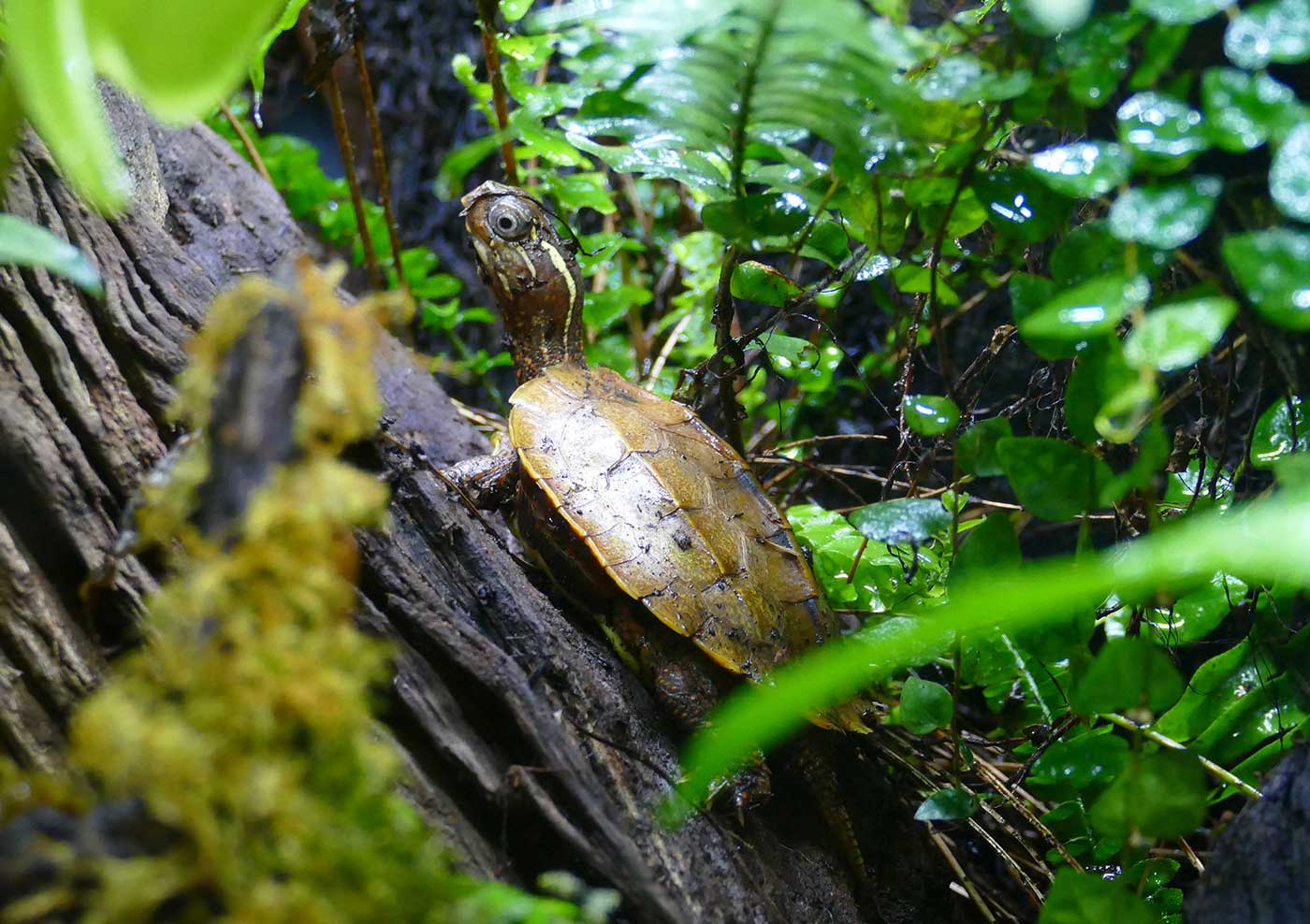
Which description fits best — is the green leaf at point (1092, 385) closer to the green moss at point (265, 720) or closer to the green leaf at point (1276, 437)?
the green leaf at point (1276, 437)

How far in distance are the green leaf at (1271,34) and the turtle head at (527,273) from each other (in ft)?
6.29

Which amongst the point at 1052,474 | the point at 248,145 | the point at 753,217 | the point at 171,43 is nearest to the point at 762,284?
the point at 753,217

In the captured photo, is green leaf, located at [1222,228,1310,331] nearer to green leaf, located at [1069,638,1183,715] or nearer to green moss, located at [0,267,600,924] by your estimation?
green leaf, located at [1069,638,1183,715]

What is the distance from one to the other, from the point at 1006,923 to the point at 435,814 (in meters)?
1.38

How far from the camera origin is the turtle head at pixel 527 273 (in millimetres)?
2705

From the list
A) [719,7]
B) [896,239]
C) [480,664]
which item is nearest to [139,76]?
[719,7]

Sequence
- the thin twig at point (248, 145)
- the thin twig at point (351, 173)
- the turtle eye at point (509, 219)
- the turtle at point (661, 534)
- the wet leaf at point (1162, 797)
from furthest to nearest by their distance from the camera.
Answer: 1. the thin twig at point (248, 145)
2. the thin twig at point (351, 173)
3. the turtle eye at point (509, 219)
4. the turtle at point (661, 534)
5. the wet leaf at point (1162, 797)

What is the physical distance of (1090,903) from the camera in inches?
50.2

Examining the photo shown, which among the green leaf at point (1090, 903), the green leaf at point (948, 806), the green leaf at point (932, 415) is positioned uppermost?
the green leaf at point (932, 415)

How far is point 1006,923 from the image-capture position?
1993mm

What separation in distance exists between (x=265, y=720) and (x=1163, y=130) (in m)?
1.23

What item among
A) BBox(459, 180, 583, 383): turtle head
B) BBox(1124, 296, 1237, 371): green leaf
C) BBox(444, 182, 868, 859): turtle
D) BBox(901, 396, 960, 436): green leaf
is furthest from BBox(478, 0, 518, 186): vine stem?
BBox(1124, 296, 1237, 371): green leaf

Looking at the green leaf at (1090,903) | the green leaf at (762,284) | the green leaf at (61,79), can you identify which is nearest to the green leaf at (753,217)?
the green leaf at (762,284)

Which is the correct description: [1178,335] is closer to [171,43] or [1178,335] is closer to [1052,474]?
[1052,474]
